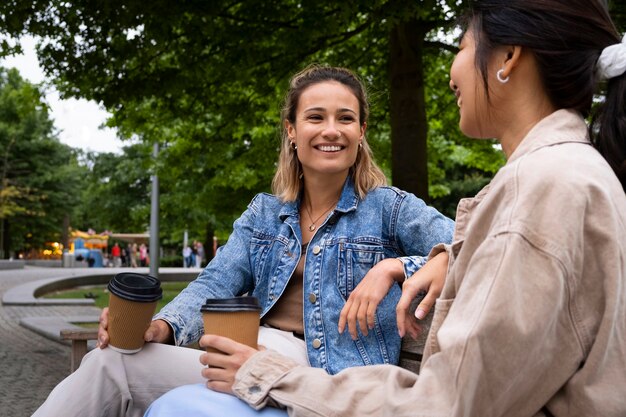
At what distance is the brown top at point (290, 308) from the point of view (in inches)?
106

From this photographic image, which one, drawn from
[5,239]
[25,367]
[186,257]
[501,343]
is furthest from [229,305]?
[5,239]

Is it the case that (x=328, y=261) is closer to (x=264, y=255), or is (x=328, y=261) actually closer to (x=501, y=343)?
(x=264, y=255)

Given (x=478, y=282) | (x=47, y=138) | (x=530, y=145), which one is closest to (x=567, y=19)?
(x=530, y=145)

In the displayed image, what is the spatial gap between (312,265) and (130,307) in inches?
27.1

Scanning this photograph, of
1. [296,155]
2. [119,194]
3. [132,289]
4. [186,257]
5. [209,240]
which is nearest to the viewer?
[132,289]

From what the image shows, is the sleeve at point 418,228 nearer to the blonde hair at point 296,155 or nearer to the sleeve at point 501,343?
the blonde hair at point 296,155

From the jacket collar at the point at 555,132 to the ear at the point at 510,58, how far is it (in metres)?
0.12

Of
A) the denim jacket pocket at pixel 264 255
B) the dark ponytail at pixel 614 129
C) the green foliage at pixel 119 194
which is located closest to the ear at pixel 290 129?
the denim jacket pocket at pixel 264 255

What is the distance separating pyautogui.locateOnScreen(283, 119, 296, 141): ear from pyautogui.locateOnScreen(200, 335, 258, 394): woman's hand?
137 cm

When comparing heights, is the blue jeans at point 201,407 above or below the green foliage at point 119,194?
below

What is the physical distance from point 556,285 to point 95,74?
8.64 metres

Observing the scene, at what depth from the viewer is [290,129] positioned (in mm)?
3121

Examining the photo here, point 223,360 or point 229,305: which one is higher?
point 229,305

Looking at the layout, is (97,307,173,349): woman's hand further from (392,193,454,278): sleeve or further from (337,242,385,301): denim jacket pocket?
(392,193,454,278): sleeve
